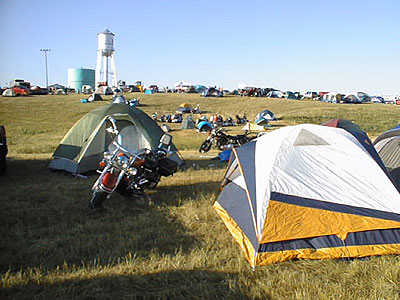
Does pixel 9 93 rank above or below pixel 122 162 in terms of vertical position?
below

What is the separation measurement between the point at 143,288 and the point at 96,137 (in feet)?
19.6

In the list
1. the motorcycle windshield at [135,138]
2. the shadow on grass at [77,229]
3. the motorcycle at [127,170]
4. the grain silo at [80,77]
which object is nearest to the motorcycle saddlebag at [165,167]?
the motorcycle at [127,170]

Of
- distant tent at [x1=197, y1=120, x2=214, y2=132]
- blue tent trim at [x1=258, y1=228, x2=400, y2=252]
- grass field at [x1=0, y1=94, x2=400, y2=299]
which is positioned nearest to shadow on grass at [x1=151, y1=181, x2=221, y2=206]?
grass field at [x1=0, y1=94, x2=400, y2=299]

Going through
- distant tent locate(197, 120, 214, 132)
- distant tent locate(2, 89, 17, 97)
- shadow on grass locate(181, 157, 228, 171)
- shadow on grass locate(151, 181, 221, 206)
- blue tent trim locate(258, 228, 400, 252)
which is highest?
blue tent trim locate(258, 228, 400, 252)

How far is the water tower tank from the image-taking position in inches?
2329

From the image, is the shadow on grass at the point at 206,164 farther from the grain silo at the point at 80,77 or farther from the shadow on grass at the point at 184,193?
the grain silo at the point at 80,77

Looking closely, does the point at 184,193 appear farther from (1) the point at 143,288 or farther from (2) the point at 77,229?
(1) the point at 143,288

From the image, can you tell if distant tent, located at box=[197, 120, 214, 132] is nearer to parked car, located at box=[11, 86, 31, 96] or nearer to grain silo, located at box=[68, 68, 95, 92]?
parked car, located at box=[11, 86, 31, 96]

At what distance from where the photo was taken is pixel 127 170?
18.3ft

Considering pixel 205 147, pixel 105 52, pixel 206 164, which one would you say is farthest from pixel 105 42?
pixel 206 164

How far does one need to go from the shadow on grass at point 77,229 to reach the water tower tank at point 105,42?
5663 cm

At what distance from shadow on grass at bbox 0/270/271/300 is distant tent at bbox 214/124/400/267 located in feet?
1.95

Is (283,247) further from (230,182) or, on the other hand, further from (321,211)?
(230,182)

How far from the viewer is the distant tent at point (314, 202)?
13.5ft
